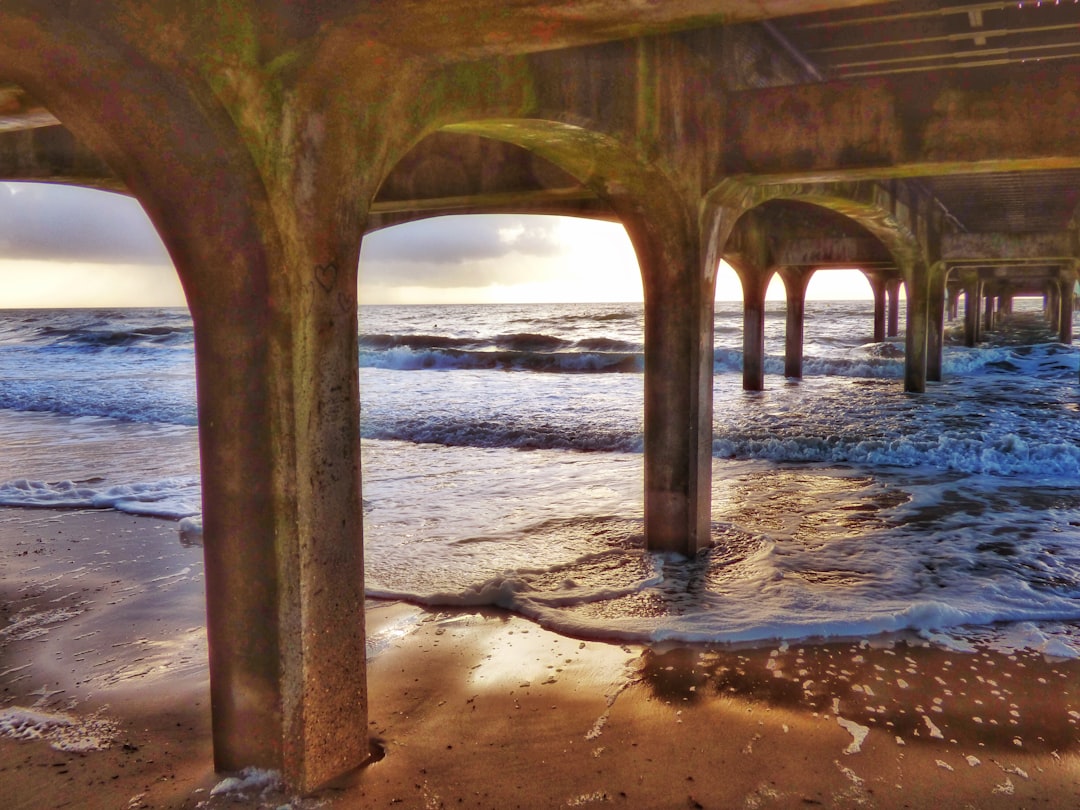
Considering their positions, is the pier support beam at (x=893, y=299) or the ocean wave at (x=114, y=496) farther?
the pier support beam at (x=893, y=299)

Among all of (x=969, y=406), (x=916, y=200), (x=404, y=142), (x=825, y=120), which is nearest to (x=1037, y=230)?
(x=969, y=406)

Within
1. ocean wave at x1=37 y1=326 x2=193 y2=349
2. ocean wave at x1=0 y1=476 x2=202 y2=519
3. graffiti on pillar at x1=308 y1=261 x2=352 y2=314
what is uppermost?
graffiti on pillar at x1=308 y1=261 x2=352 y2=314

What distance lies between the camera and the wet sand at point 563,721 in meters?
3.21

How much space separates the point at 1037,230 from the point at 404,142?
16155 millimetres

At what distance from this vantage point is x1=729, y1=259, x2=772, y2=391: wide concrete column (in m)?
16.8

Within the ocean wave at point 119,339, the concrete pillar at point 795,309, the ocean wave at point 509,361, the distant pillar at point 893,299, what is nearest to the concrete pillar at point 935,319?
the concrete pillar at point 795,309

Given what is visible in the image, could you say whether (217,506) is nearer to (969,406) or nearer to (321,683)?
(321,683)

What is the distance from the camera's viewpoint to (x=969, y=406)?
16109 millimetres

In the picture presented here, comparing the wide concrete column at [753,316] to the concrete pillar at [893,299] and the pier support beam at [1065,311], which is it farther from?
the concrete pillar at [893,299]

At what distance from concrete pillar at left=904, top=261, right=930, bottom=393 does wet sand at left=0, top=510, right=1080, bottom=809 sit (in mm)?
13550

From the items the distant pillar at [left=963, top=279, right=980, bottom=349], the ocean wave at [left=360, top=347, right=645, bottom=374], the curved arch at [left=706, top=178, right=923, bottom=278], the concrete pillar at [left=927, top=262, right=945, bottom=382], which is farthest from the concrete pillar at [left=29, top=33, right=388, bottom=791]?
the distant pillar at [left=963, top=279, right=980, bottom=349]

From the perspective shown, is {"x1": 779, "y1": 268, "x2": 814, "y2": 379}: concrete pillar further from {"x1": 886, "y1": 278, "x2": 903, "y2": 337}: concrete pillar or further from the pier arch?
the pier arch

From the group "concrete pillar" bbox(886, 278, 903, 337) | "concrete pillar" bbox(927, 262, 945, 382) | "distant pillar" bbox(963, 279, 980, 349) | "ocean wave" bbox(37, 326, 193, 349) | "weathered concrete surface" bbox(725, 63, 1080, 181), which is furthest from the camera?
"ocean wave" bbox(37, 326, 193, 349)

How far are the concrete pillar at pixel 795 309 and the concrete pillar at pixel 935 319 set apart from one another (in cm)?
287
